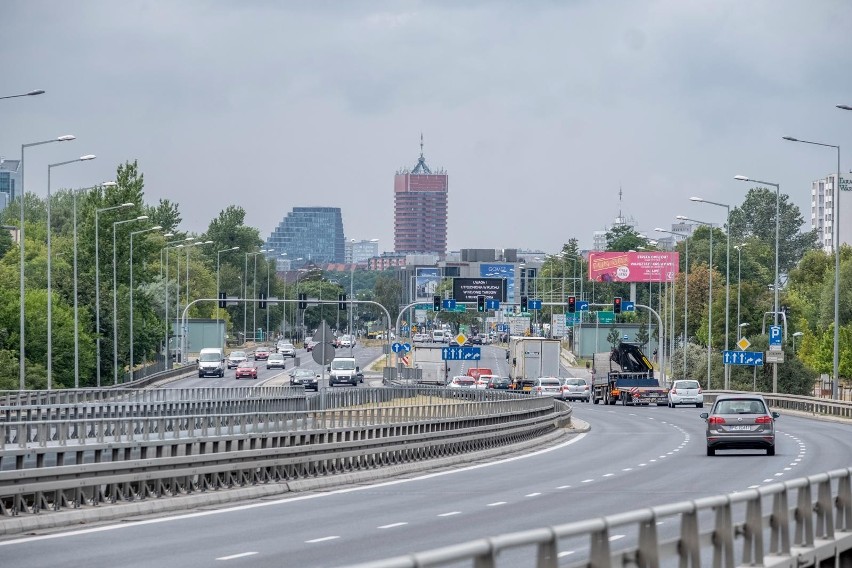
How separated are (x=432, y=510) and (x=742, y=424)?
1692 cm

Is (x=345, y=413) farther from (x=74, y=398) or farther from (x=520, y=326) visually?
(x=520, y=326)

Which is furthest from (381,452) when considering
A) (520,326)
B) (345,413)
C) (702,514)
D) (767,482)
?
(520,326)

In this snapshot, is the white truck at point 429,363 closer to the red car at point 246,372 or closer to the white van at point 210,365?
the red car at point 246,372

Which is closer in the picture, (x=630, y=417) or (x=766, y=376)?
(x=630, y=417)

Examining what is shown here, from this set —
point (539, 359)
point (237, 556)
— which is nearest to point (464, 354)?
point (539, 359)

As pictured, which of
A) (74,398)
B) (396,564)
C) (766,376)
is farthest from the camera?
(766,376)

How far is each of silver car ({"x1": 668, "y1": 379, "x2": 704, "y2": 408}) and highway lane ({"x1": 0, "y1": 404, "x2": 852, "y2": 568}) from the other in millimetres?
41941

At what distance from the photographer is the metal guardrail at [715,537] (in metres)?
8.59

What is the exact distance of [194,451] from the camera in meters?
26.9

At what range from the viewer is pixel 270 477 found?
29516mm

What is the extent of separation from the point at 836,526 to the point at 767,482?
553 inches

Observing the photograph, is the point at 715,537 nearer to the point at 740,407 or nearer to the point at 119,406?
the point at 740,407

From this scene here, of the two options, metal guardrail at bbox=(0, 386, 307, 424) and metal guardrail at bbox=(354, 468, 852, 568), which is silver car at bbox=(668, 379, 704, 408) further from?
metal guardrail at bbox=(354, 468, 852, 568)

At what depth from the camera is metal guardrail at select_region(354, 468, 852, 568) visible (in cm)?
859
